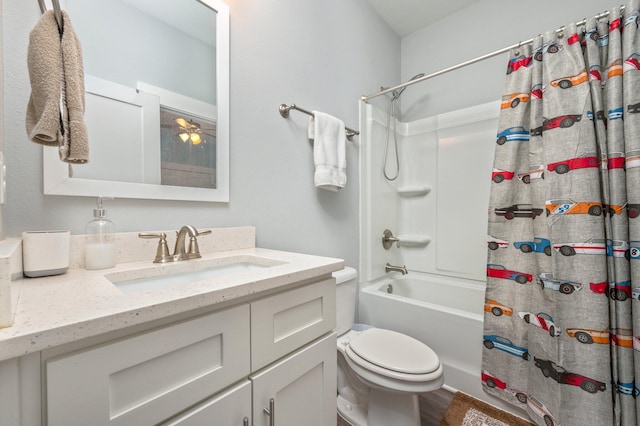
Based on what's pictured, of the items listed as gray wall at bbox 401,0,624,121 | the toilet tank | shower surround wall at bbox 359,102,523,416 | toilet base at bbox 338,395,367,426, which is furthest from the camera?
shower surround wall at bbox 359,102,523,416

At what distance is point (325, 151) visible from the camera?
145cm

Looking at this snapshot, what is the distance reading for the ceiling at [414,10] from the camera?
1982 millimetres

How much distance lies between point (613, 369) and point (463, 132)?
1.56 metres

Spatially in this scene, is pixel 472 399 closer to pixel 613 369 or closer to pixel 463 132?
pixel 613 369

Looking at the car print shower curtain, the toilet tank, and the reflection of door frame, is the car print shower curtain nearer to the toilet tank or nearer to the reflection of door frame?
the toilet tank

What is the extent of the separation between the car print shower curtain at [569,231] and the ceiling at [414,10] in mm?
960

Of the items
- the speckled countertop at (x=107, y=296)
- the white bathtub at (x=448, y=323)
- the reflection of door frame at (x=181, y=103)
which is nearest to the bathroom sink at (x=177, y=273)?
the speckled countertop at (x=107, y=296)

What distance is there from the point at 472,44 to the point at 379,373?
7.69 ft

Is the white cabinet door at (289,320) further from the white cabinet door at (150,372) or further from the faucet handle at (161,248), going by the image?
the faucet handle at (161,248)

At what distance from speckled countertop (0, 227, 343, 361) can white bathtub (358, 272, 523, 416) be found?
3.17ft

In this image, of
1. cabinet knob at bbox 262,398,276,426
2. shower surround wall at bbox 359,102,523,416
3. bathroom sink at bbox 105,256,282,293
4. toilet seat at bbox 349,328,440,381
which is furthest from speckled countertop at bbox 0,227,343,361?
shower surround wall at bbox 359,102,523,416

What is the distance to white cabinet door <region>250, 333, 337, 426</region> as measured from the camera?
0.64m

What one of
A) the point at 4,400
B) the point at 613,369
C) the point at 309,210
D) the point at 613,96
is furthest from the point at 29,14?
the point at 613,369

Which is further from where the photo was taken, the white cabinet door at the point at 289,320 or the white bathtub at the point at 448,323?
the white bathtub at the point at 448,323
